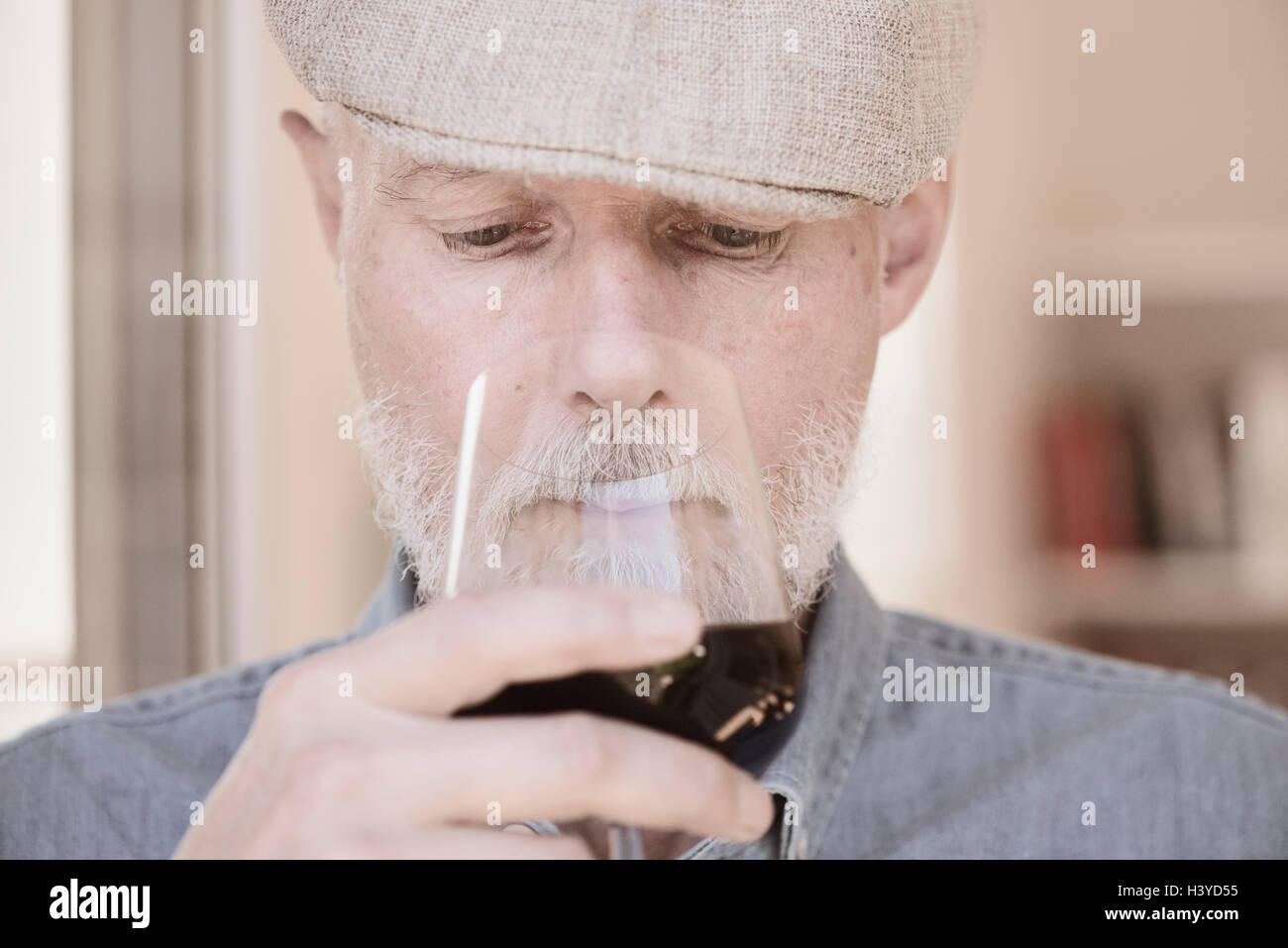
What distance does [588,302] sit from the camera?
732 millimetres

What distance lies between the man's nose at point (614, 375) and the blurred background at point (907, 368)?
1.89ft

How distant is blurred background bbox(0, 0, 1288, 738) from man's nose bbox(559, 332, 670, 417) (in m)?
0.58

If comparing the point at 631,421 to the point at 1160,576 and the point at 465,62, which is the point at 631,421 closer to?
the point at 465,62

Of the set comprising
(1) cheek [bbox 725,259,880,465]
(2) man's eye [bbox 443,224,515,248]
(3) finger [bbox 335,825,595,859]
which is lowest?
(3) finger [bbox 335,825,595,859]

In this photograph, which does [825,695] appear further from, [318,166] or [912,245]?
[318,166]

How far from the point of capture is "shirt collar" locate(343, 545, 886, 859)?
0.81m

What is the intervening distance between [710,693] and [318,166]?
0.64 m

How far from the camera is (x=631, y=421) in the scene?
560 mm

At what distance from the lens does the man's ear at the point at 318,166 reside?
936 mm
